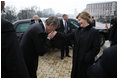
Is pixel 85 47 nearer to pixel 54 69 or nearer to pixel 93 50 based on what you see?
pixel 93 50

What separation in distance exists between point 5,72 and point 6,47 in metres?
0.27

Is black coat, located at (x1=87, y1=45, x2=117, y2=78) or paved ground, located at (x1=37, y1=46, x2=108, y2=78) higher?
black coat, located at (x1=87, y1=45, x2=117, y2=78)

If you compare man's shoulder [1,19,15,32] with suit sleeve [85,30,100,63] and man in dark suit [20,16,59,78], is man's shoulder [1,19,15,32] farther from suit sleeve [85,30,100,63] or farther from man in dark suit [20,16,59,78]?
suit sleeve [85,30,100,63]

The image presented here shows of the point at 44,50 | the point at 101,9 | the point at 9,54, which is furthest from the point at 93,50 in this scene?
the point at 101,9

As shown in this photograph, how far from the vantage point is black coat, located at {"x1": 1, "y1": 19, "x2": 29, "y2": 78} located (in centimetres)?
141

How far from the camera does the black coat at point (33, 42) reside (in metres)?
2.44

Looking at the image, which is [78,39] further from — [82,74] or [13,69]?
[13,69]

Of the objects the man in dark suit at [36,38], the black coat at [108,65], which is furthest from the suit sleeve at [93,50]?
the black coat at [108,65]

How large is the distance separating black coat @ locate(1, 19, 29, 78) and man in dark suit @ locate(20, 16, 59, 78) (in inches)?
36.1

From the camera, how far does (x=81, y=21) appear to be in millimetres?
2859

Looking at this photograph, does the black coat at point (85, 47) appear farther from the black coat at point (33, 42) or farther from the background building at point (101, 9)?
→ the background building at point (101, 9)

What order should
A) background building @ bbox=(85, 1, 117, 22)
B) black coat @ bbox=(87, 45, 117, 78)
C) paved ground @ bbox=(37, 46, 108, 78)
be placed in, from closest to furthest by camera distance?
black coat @ bbox=(87, 45, 117, 78) < paved ground @ bbox=(37, 46, 108, 78) < background building @ bbox=(85, 1, 117, 22)

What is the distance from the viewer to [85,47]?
2.85 m

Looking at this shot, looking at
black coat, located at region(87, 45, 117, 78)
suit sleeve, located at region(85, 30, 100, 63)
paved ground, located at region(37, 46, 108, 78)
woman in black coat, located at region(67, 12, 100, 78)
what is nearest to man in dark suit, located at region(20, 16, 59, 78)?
woman in black coat, located at region(67, 12, 100, 78)
